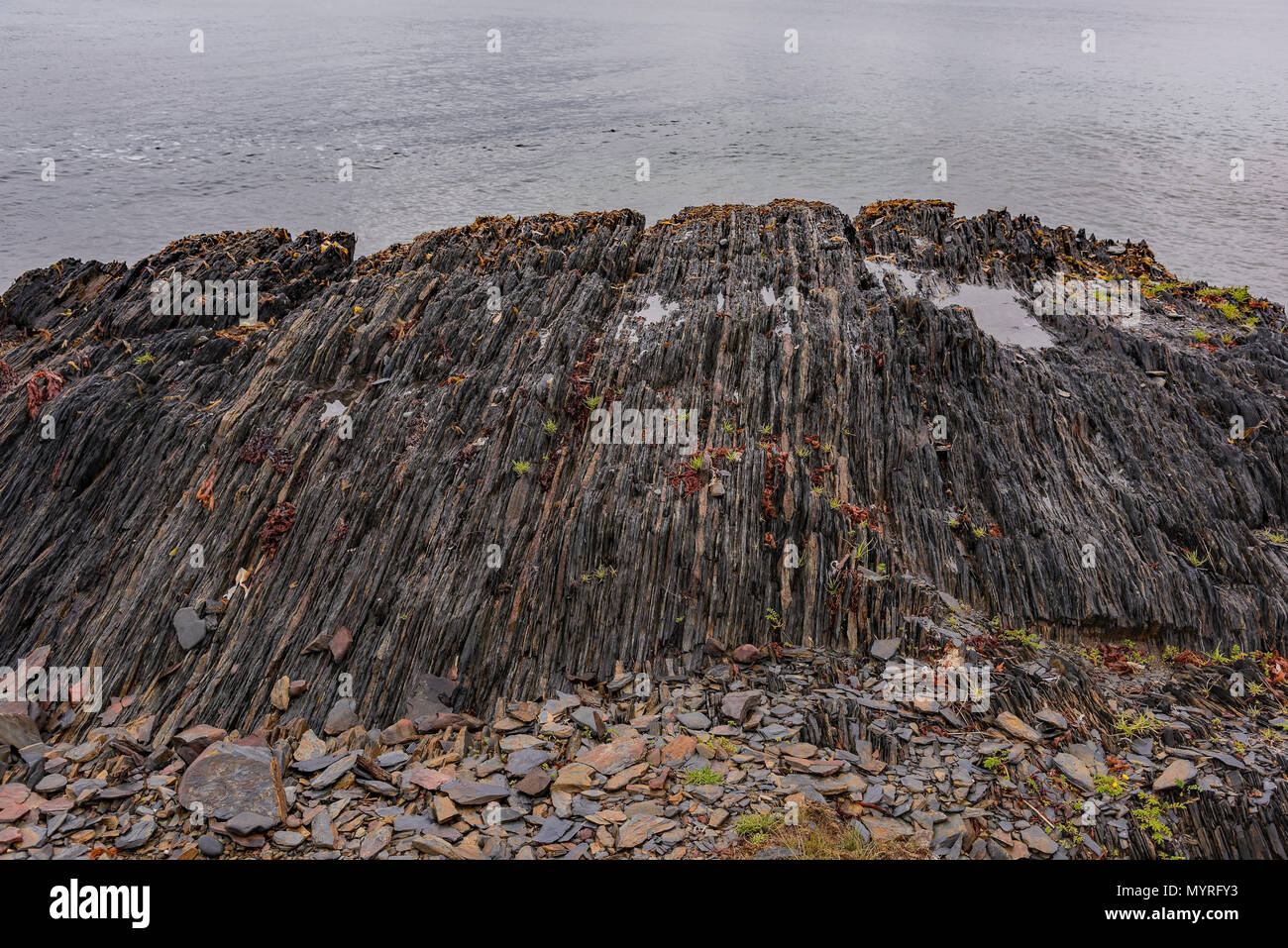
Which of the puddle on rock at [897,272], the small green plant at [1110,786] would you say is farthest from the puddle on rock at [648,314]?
the small green plant at [1110,786]

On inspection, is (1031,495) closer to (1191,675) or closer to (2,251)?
(1191,675)

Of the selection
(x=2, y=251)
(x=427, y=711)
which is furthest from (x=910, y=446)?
(x=2, y=251)

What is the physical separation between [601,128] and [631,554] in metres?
50.0

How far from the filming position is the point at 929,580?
13797 mm

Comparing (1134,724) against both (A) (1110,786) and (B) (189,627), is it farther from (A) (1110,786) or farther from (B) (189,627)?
(B) (189,627)

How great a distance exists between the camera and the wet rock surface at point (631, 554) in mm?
9648

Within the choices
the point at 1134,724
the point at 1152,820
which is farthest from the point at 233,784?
the point at 1134,724

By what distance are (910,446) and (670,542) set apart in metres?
5.79

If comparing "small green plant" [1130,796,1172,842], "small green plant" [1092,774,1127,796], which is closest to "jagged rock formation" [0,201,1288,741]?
"small green plant" [1092,774,1127,796]

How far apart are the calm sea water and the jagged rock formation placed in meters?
17.0

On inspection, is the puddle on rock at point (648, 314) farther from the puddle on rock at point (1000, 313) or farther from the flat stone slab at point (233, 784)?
the flat stone slab at point (233, 784)

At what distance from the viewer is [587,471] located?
15125 mm

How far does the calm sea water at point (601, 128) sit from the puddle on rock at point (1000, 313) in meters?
17.0

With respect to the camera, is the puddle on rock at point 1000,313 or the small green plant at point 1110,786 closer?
the small green plant at point 1110,786
